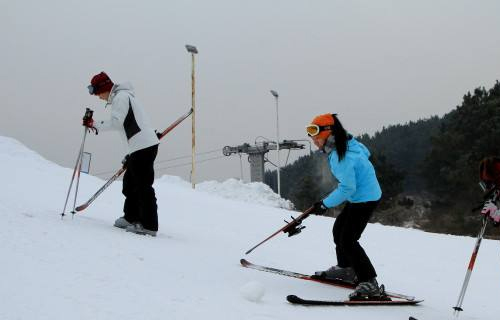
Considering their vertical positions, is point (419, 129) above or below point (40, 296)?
above

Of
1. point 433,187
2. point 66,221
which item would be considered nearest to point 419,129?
point 433,187

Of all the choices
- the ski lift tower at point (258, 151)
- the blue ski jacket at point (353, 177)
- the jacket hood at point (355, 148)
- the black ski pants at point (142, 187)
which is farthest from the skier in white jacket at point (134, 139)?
the ski lift tower at point (258, 151)

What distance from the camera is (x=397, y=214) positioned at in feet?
119

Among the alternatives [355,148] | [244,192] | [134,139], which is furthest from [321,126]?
[244,192]

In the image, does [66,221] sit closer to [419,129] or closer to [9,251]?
[9,251]

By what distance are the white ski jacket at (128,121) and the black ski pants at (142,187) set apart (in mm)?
107

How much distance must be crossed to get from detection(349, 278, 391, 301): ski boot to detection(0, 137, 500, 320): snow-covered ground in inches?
6.4

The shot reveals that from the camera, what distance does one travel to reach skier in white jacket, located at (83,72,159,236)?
19.9 feet

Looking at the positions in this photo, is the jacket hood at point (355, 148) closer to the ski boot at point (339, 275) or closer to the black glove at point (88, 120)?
the ski boot at point (339, 275)

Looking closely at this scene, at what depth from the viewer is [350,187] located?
15.2ft

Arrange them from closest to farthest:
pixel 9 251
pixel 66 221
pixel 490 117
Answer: pixel 9 251 → pixel 66 221 → pixel 490 117

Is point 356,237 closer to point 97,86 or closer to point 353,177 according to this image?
point 353,177

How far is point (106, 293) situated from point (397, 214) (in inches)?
1369

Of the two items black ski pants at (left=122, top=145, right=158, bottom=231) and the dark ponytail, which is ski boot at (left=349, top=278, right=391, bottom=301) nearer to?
the dark ponytail
